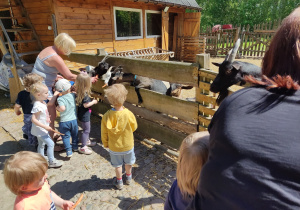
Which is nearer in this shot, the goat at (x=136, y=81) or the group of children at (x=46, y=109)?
the group of children at (x=46, y=109)

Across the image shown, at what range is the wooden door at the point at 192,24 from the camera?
13711 millimetres

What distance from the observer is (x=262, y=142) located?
2.75 ft

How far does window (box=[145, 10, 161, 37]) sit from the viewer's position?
11898mm

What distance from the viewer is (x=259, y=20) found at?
3356 cm

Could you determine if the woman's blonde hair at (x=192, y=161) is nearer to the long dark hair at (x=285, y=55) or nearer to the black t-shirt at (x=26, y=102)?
the long dark hair at (x=285, y=55)

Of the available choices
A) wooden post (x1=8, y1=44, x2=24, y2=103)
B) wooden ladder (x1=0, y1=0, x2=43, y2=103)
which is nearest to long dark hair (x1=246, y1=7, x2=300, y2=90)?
wooden ladder (x1=0, y1=0, x2=43, y2=103)

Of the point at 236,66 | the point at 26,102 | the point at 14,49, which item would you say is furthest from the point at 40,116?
the point at 14,49

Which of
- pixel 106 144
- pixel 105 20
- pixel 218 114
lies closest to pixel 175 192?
pixel 218 114

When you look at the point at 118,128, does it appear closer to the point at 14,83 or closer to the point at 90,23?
the point at 14,83

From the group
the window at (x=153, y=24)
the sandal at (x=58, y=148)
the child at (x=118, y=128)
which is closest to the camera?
the child at (x=118, y=128)

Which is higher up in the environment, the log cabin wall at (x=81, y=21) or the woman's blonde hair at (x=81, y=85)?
the log cabin wall at (x=81, y=21)

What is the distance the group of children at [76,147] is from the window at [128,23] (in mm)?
6693

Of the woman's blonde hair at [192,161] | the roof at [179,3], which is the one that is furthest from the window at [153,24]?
the woman's blonde hair at [192,161]

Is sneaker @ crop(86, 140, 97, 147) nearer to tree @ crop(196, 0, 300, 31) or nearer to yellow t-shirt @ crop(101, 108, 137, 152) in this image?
yellow t-shirt @ crop(101, 108, 137, 152)
